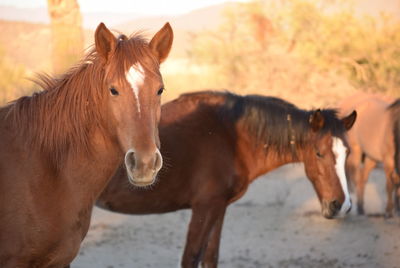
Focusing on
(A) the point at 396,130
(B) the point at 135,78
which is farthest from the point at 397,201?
(B) the point at 135,78

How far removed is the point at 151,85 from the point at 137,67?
0.12 m

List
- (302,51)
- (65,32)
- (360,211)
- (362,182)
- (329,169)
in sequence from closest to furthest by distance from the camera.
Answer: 1. (329,169)
2. (360,211)
3. (362,182)
4. (65,32)
5. (302,51)

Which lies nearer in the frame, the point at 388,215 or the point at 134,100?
the point at 134,100

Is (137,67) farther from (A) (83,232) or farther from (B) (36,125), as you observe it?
(A) (83,232)

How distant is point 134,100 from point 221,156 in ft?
8.13

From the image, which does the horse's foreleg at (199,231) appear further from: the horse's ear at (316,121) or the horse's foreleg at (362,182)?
the horse's foreleg at (362,182)

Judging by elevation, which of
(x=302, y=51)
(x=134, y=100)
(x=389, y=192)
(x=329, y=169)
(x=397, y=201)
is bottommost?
(x=302, y=51)

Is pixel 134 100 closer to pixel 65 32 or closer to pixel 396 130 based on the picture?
pixel 396 130

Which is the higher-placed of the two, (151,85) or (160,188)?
(151,85)

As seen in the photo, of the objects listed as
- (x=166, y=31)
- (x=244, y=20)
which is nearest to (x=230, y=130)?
(x=166, y=31)

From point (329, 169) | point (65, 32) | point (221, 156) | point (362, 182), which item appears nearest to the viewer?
point (221, 156)

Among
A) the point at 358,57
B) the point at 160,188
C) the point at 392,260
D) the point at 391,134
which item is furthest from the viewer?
the point at 358,57

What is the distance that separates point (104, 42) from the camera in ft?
10.1

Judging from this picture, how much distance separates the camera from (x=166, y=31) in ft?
10.7
